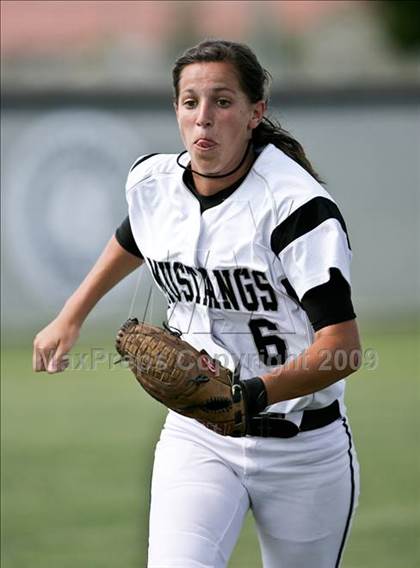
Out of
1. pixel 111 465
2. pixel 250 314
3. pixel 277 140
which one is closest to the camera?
pixel 250 314

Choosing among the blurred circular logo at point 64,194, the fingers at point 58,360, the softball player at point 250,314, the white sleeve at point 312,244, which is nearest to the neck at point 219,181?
the softball player at point 250,314

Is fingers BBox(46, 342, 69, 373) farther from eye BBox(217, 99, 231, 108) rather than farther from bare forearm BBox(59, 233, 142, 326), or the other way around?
eye BBox(217, 99, 231, 108)

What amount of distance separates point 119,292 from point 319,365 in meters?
8.33

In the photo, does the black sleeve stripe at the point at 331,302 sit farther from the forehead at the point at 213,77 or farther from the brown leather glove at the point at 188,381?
the forehead at the point at 213,77

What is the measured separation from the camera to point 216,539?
11.3 ft

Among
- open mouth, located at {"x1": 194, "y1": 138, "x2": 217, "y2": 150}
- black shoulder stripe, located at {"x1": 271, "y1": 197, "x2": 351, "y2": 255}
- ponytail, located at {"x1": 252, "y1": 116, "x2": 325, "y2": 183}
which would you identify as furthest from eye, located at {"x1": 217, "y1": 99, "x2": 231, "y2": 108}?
black shoulder stripe, located at {"x1": 271, "y1": 197, "x2": 351, "y2": 255}

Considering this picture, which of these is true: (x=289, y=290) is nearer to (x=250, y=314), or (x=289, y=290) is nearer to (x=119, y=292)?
(x=250, y=314)

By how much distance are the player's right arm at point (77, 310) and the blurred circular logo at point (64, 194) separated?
24.3 feet

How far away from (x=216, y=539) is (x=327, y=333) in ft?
2.04

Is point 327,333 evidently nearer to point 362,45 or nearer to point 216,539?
point 216,539

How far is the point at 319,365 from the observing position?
328cm

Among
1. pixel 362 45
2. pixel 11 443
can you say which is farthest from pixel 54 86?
pixel 362 45

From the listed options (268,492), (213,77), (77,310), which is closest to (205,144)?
(213,77)

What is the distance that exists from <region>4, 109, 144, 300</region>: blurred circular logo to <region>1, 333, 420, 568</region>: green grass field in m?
1.14
